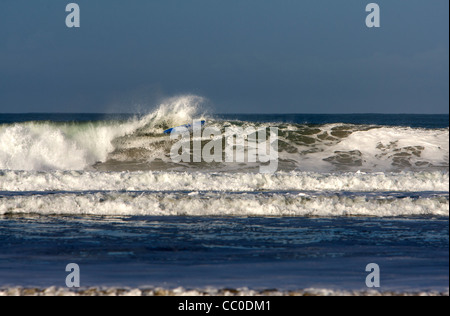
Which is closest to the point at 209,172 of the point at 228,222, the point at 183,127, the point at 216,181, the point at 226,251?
the point at 216,181

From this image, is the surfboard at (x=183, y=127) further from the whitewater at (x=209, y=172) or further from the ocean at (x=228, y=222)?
the ocean at (x=228, y=222)

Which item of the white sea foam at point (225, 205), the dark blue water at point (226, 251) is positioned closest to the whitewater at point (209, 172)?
the white sea foam at point (225, 205)

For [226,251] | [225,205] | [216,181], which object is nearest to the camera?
[226,251]

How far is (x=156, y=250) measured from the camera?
6.52m

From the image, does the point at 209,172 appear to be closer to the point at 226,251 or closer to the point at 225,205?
the point at 225,205

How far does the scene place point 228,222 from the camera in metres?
8.55

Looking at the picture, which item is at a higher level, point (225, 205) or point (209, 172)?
point (209, 172)

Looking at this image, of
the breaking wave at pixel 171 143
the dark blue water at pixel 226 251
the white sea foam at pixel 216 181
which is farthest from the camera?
the breaking wave at pixel 171 143

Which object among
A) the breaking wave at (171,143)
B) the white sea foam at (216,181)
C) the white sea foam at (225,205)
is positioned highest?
the breaking wave at (171,143)

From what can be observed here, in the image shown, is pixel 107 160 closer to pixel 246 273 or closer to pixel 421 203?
pixel 421 203

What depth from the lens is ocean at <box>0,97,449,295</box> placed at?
526cm

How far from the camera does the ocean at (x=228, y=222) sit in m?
5.26

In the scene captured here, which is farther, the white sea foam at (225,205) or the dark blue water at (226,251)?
the white sea foam at (225,205)

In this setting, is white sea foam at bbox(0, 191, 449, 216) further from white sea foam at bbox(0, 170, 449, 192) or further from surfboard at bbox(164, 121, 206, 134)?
surfboard at bbox(164, 121, 206, 134)
